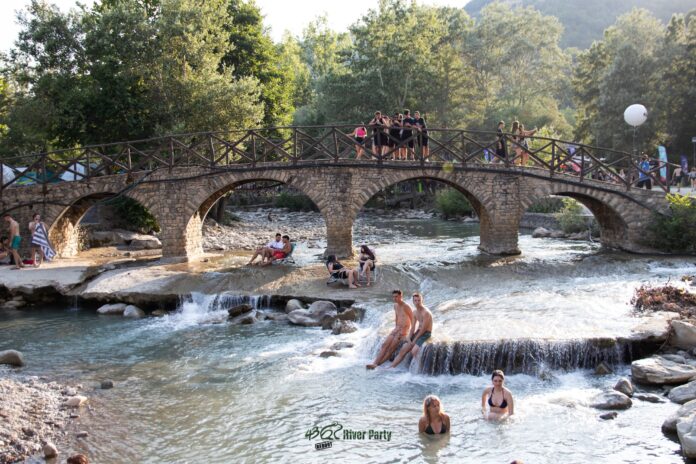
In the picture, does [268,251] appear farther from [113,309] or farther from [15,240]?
[15,240]

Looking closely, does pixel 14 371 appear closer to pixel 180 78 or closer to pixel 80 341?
pixel 80 341

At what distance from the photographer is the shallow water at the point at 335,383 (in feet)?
24.9

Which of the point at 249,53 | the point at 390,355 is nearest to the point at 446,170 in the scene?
the point at 390,355

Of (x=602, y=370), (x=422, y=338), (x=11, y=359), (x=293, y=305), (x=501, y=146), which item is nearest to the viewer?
(x=602, y=370)

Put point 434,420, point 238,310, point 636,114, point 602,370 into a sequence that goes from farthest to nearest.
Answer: point 636,114, point 238,310, point 602,370, point 434,420

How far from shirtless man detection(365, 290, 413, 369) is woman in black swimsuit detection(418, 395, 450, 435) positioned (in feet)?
8.42

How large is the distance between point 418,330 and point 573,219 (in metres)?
17.4

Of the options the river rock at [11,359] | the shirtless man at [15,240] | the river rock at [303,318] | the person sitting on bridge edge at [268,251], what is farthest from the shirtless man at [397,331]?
the shirtless man at [15,240]

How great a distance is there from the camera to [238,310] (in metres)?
14.2

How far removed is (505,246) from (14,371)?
45.1 feet

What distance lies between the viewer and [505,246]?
18.8 metres

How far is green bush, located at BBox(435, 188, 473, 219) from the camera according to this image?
34.8 meters

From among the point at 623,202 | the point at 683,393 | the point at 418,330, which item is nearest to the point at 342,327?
the point at 418,330

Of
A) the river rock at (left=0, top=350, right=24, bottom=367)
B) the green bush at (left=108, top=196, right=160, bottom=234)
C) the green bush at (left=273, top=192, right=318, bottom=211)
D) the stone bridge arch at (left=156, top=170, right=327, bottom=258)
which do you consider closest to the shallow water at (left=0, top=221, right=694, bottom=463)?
the river rock at (left=0, top=350, right=24, bottom=367)
